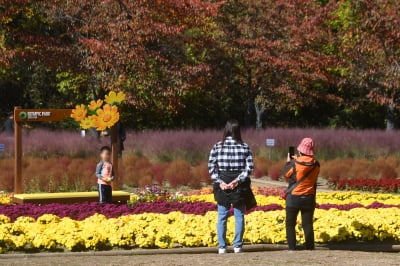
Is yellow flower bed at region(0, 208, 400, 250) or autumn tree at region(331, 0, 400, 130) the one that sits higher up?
autumn tree at region(331, 0, 400, 130)

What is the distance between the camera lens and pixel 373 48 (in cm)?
3234

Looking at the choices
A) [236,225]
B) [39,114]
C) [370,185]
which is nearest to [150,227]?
[236,225]

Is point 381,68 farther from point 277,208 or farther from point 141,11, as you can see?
point 277,208

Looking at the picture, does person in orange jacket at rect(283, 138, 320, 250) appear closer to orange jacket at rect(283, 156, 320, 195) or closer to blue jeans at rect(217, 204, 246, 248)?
orange jacket at rect(283, 156, 320, 195)

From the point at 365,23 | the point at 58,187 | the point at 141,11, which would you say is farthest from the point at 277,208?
the point at 365,23

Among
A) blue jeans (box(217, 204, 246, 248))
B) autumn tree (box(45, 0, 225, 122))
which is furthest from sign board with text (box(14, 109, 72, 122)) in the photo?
autumn tree (box(45, 0, 225, 122))

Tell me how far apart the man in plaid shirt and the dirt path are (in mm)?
395

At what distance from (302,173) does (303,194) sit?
0.78ft

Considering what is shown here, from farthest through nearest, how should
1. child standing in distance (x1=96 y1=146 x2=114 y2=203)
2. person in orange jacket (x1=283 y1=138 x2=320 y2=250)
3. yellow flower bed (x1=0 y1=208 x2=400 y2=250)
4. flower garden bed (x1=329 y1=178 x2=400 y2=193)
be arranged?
flower garden bed (x1=329 y1=178 x2=400 y2=193), child standing in distance (x1=96 y1=146 x2=114 y2=203), person in orange jacket (x1=283 y1=138 x2=320 y2=250), yellow flower bed (x1=0 y1=208 x2=400 y2=250)

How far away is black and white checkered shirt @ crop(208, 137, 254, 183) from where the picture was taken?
10.7m

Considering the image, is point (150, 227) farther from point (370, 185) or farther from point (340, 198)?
point (370, 185)

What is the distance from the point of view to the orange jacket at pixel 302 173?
11.0 metres

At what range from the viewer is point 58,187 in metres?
18.9

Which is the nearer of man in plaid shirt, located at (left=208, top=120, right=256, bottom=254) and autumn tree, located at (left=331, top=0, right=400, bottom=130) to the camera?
man in plaid shirt, located at (left=208, top=120, right=256, bottom=254)
